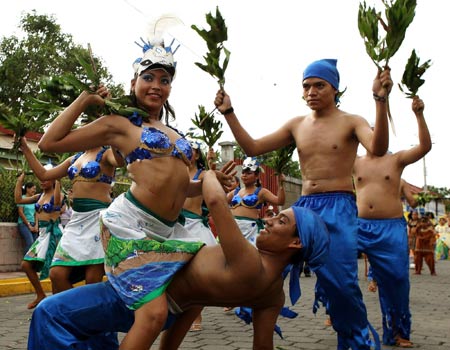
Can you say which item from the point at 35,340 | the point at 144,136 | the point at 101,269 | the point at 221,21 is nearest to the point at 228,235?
the point at 144,136

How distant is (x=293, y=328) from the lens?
592cm

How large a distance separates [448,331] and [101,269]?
340cm

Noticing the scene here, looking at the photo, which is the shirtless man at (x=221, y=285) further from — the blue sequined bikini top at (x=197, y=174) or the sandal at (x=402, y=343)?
the blue sequined bikini top at (x=197, y=174)

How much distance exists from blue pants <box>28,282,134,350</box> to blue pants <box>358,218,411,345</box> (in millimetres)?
2864

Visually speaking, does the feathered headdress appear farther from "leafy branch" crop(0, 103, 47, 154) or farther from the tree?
the tree

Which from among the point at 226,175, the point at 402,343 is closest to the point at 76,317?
the point at 226,175

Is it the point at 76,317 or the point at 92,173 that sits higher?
the point at 92,173

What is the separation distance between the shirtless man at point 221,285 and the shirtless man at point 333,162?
2.80ft

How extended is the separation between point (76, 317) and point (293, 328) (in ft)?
11.1

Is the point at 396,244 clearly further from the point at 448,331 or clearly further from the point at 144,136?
the point at 144,136

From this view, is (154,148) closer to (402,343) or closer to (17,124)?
(17,124)

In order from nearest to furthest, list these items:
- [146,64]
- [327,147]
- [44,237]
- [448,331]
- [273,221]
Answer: [273,221] → [146,64] → [327,147] → [448,331] → [44,237]

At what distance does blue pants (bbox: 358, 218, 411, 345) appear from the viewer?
16.8 ft

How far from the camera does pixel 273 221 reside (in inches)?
121
